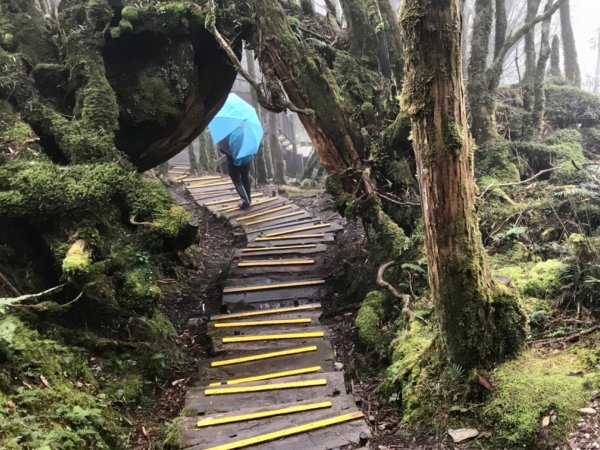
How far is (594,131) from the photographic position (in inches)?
465

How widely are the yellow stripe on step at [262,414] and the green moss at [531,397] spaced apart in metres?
1.66

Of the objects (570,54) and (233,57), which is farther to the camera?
(570,54)

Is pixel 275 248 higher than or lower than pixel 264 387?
higher

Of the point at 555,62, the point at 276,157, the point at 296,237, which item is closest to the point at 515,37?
the point at 296,237

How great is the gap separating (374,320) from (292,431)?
2458mm

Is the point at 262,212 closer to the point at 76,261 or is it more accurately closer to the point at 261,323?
the point at 261,323

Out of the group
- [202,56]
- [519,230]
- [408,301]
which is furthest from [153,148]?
[519,230]

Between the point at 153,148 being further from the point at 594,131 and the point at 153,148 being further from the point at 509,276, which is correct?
the point at 594,131

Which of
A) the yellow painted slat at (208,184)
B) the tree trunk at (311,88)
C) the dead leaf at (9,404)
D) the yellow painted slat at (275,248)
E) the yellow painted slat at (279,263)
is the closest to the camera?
the dead leaf at (9,404)

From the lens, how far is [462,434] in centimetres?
397

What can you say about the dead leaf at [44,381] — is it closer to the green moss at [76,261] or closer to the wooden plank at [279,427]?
the green moss at [76,261]

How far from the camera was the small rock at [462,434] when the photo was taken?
3.93 m

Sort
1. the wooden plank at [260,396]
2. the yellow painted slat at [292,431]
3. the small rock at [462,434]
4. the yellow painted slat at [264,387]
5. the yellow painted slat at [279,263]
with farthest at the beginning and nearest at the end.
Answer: the yellow painted slat at [279,263] → the yellow painted slat at [264,387] → the wooden plank at [260,396] → the yellow painted slat at [292,431] → the small rock at [462,434]

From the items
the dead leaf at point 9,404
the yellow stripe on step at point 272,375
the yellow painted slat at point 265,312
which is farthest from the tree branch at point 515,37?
the dead leaf at point 9,404
